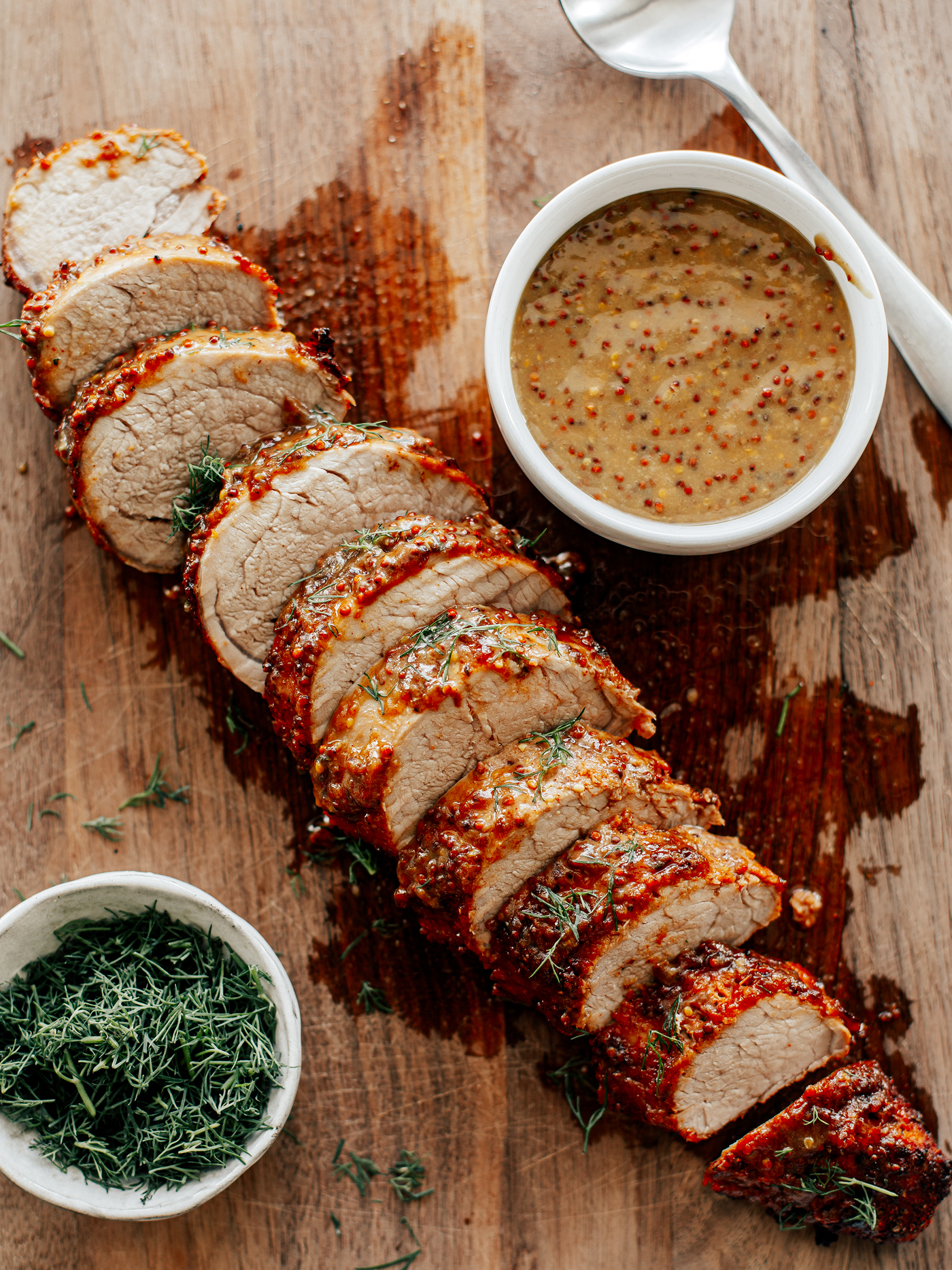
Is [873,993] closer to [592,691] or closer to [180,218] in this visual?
[592,691]

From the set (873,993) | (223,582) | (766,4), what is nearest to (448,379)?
(223,582)

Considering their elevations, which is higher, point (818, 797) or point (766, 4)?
point (766, 4)

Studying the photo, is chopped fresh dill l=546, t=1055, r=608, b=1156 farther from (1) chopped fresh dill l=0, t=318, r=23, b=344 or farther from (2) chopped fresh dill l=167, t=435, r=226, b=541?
(1) chopped fresh dill l=0, t=318, r=23, b=344

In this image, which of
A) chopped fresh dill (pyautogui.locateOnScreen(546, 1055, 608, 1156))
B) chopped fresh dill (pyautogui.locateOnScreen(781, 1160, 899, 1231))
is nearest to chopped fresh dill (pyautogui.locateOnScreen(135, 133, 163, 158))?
chopped fresh dill (pyautogui.locateOnScreen(546, 1055, 608, 1156))

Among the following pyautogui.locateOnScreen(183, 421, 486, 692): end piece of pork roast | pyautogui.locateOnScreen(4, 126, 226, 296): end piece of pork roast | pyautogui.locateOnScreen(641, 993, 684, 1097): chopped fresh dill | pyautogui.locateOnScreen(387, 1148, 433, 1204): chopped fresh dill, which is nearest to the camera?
pyautogui.locateOnScreen(641, 993, 684, 1097): chopped fresh dill

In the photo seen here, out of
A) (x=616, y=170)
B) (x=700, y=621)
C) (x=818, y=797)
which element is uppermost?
(x=616, y=170)

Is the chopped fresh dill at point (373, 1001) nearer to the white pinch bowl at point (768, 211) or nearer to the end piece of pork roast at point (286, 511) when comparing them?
the end piece of pork roast at point (286, 511)
